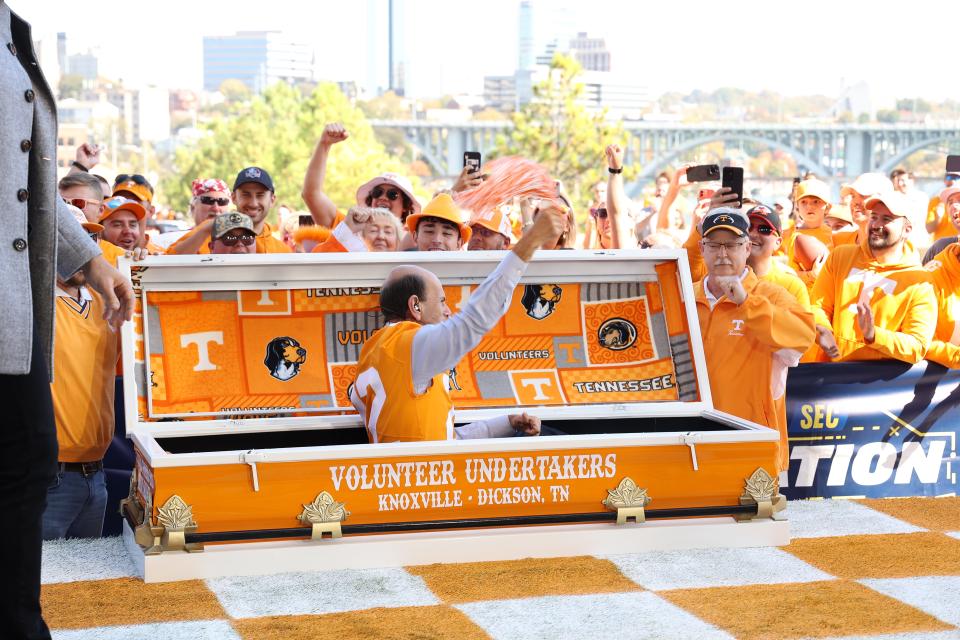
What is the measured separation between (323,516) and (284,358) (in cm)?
128

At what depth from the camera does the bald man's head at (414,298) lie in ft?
15.4

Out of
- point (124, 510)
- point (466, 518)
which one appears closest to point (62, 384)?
point (124, 510)

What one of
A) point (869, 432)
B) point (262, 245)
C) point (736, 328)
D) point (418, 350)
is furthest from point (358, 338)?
point (869, 432)

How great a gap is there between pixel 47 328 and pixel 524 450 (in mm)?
2027

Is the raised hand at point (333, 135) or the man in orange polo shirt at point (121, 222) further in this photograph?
the raised hand at point (333, 135)

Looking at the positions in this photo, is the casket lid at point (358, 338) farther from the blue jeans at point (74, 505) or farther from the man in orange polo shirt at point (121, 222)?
the man in orange polo shirt at point (121, 222)

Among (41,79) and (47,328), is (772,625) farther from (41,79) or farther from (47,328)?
(41,79)

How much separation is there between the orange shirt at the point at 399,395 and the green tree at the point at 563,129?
55.6 m

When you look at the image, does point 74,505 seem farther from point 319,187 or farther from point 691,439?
point 319,187

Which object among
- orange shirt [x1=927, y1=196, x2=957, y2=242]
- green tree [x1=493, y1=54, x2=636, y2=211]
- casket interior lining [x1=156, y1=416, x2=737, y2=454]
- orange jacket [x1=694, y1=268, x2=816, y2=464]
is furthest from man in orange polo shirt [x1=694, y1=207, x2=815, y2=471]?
green tree [x1=493, y1=54, x2=636, y2=211]

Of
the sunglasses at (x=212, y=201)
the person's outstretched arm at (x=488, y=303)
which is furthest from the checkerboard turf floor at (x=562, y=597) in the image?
the sunglasses at (x=212, y=201)

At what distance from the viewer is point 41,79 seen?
2969mm

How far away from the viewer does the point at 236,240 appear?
19.9ft

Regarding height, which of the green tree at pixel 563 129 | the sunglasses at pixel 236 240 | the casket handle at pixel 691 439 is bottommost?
the casket handle at pixel 691 439
